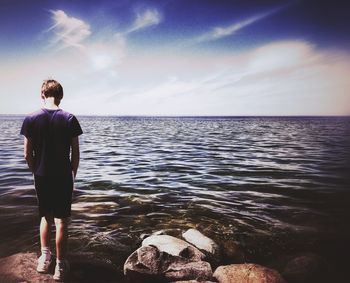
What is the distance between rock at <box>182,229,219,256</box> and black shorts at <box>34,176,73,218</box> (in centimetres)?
257

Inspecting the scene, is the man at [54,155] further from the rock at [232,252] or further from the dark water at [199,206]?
the rock at [232,252]

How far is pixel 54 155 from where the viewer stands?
4.09 m

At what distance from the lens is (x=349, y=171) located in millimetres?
14156

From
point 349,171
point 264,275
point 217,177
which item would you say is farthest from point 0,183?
point 349,171

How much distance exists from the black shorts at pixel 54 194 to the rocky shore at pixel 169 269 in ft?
3.01

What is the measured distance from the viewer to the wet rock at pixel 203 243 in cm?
550

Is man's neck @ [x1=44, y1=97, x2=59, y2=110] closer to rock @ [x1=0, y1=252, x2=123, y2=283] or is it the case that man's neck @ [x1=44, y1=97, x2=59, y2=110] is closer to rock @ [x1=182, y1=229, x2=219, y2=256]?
rock @ [x1=0, y1=252, x2=123, y2=283]

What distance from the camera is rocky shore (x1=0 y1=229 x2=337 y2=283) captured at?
439cm

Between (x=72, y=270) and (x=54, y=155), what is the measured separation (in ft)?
5.88

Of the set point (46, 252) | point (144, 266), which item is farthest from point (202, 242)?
point (46, 252)

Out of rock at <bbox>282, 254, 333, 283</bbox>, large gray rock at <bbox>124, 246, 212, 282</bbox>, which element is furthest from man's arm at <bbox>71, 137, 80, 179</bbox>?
rock at <bbox>282, 254, 333, 283</bbox>

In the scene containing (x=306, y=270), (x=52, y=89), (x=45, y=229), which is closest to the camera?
(x=52, y=89)

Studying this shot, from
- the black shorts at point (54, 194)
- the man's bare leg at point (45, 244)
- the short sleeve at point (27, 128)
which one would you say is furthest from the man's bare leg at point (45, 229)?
the short sleeve at point (27, 128)

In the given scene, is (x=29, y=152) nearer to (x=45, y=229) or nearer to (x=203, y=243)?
(x=45, y=229)
